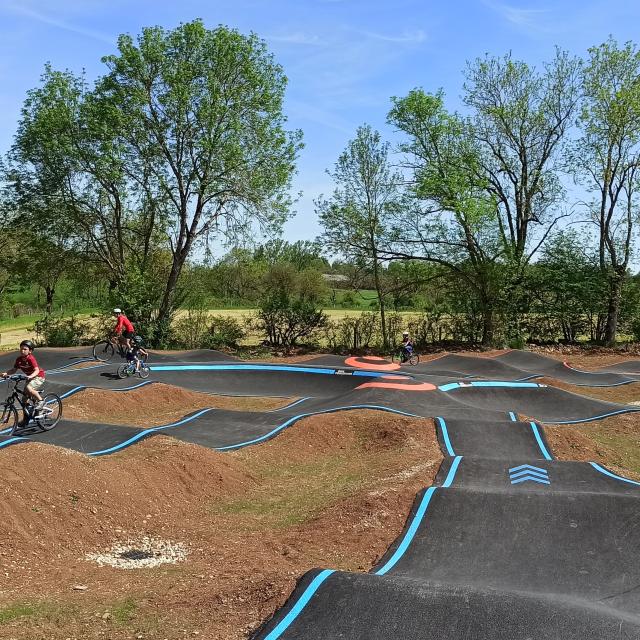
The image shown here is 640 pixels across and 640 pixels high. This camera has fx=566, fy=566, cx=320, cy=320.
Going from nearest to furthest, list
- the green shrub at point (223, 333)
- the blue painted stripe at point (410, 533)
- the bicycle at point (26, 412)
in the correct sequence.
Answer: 1. the blue painted stripe at point (410, 533)
2. the bicycle at point (26, 412)
3. the green shrub at point (223, 333)

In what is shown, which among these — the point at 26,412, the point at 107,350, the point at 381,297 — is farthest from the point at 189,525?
the point at 381,297

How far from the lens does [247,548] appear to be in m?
7.48

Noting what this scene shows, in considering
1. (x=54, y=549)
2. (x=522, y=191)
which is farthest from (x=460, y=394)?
(x=522, y=191)

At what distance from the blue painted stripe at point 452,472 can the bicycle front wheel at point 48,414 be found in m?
7.93

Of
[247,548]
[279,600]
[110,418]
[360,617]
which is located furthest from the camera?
[110,418]

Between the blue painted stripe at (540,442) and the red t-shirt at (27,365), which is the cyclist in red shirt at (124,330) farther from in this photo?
the blue painted stripe at (540,442)

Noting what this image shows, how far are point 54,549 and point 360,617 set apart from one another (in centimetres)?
429

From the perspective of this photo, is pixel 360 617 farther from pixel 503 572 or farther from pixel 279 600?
pixel 503 572

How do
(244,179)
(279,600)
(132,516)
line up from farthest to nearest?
1. (244,179)
2. (132,516)
3. (279,600)

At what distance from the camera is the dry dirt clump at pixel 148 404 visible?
1479cm

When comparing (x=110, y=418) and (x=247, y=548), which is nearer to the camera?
(x=247, y=548)

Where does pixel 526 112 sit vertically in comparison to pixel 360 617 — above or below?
above

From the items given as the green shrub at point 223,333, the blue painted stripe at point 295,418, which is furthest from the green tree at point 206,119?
the blue painted stripe at point 295,418

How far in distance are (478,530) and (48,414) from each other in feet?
28.6
